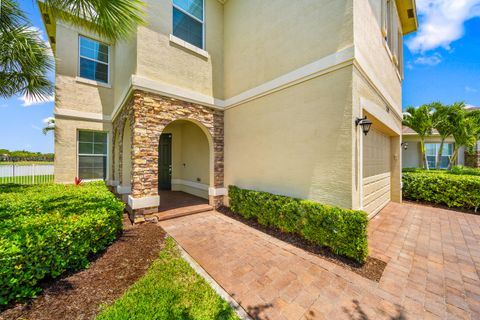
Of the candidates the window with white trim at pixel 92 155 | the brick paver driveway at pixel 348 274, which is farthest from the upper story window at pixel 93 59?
the brick paver driveway at pixel 348 274

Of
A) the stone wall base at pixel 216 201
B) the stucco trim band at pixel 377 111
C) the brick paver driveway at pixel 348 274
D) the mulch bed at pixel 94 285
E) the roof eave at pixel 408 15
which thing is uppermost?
the roof eave at pixel 408 15

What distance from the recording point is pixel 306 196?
477 cm

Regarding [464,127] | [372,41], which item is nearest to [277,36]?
[372,41]

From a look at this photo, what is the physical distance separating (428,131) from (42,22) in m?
24.1

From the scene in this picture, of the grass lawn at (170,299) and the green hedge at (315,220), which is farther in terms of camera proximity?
the green hedge at (315,220)

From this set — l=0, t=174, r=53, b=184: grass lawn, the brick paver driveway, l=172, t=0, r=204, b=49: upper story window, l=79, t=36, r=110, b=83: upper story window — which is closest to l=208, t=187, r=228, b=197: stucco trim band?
the brick paver driveway

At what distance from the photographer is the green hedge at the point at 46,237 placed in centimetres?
250

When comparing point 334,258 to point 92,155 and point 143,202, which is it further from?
point 92,155

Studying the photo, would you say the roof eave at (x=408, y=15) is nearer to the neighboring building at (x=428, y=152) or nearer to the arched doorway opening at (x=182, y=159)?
the neighboring building at (x=428, y=152)

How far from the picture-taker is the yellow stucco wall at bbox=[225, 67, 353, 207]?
4.13 m

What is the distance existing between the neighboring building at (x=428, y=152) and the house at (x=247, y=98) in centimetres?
956

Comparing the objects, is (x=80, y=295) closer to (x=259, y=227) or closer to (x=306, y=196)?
(x=259, y=227)

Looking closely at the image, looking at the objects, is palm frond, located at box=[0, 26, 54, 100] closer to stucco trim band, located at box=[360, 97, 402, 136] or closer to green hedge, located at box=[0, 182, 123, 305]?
green hedge, located at box=[0, 182, 123, 305]

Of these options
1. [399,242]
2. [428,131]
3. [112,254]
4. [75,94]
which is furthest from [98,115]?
[428,131]
